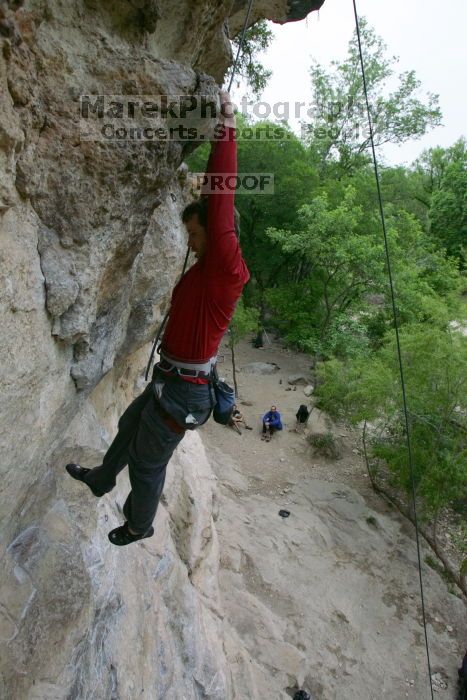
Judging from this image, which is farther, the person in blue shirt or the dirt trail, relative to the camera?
the person in blue shirt

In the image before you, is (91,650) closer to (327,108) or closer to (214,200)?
(214,200)

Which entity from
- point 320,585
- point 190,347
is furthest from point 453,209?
point 190,347

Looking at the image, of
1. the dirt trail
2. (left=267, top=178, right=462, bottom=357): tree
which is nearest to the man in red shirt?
the dirt trail

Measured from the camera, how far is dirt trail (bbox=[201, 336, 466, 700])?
6797mm

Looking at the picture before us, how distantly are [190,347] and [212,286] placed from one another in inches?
17.0

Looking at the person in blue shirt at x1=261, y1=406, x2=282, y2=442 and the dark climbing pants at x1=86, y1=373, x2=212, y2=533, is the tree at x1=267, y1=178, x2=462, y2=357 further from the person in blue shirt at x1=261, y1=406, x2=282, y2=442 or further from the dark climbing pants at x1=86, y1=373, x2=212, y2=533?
the dark climbing pants at x1=86, y1=373, x2=212, y2=533

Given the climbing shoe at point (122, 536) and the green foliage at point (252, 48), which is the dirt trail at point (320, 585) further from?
the green foliage at point (252, 48)

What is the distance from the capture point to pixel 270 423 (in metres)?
13.2

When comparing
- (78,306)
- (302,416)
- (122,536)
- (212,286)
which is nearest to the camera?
(212,286)

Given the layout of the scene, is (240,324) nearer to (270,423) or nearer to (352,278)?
(270,423)

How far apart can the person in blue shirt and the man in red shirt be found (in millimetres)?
10123

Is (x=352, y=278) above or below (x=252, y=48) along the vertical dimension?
below

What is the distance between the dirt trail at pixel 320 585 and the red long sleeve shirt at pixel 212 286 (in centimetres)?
494

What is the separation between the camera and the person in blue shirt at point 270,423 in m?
13.2
